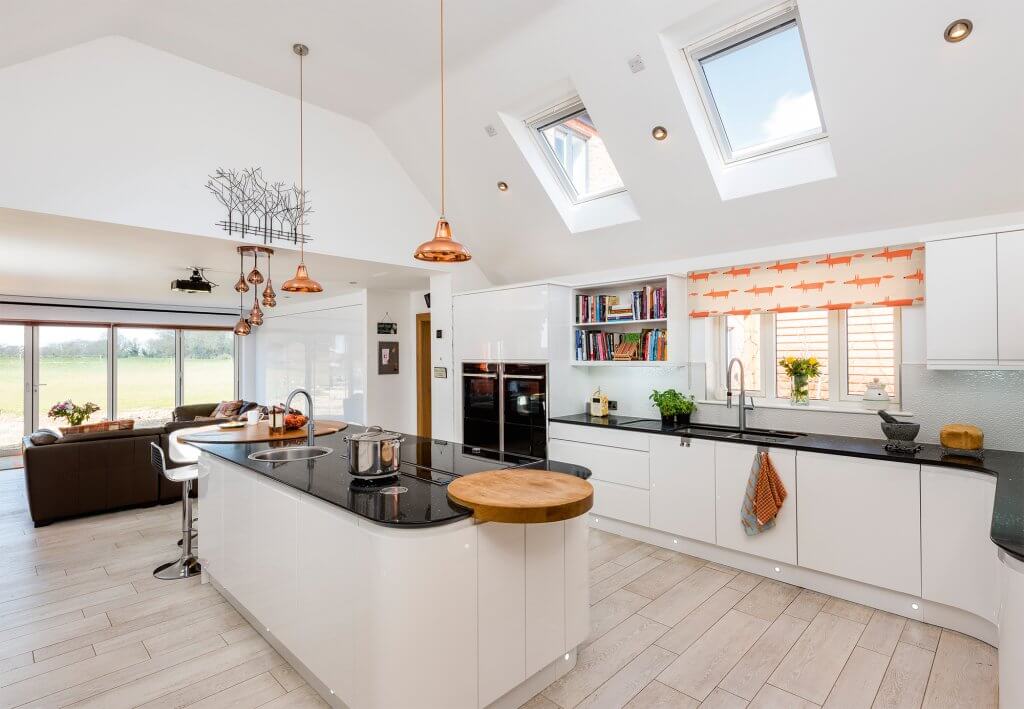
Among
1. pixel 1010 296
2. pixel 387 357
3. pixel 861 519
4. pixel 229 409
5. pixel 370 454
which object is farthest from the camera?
pixel 229 409

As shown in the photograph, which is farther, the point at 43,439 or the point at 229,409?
the point at 229,409

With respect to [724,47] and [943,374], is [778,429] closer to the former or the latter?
[943,374]

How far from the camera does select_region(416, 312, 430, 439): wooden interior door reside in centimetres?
684

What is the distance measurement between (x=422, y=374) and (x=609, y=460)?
337 cm

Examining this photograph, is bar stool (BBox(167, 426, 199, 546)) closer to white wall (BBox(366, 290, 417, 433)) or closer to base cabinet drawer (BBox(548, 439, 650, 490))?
white wall (BBox(366, 290, 417, 433))

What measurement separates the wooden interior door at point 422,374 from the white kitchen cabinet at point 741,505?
13.6 ft

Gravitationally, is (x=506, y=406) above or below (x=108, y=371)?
below

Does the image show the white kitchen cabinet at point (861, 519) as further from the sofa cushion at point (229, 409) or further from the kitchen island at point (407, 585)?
the sofa cushion at point (229, 409)

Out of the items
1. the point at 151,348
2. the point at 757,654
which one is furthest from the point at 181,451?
the point at 151,348

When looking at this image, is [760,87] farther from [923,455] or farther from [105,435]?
[105,435]

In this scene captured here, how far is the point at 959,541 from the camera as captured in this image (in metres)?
2.66

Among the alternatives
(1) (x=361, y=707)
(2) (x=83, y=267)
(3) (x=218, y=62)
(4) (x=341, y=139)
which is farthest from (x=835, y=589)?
(2) (x=83, y=267)

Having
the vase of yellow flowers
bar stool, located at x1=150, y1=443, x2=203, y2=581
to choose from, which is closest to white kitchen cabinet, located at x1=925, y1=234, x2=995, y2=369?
the vase of yellow flowers

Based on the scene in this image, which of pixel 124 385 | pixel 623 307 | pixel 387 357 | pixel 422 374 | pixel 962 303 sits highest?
pixel 623 307
